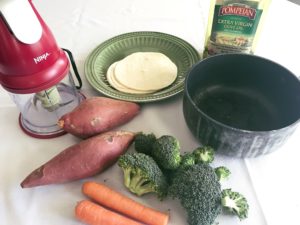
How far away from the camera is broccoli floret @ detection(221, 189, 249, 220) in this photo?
612mm

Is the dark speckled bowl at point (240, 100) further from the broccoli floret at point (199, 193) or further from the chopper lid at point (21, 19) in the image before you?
the chopper lid at point (21, 19)

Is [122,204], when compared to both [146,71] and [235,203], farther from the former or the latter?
[146,71]

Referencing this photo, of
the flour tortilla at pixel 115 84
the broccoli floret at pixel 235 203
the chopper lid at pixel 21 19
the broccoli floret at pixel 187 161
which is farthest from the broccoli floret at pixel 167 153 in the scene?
the chopper lid at pixel 21 19

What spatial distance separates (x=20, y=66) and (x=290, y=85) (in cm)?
67

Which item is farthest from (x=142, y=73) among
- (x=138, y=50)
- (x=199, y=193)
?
(x=199, y=193)

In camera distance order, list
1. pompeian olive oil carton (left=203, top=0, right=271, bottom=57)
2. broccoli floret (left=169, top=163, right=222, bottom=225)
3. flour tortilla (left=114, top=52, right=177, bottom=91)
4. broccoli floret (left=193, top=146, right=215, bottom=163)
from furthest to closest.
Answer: flour tortilla (left=114, top=52, right=177, bottom=91) < pompeian olive oil carton (left=203, top=0, right=271, bottom=57) < broccoli floret (left=193, top=146, right=215, bottom=163) < broccoli floret (left=169, top=163, right=222, bottom=225)

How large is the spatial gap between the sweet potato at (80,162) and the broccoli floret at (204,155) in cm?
19

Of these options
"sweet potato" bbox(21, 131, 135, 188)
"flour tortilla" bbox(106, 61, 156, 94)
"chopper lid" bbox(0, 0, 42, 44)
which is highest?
"chopper lid" bbox(0, 0, 42, 44)

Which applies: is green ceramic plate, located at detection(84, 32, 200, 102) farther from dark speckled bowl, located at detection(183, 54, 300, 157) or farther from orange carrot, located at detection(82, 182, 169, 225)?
orange carrot, located at detection(82, 182, 169, 225)

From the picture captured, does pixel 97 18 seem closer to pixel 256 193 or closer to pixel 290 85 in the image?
pixel 290 85

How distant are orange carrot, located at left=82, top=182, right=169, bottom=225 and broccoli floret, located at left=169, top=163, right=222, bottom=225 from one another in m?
0.06

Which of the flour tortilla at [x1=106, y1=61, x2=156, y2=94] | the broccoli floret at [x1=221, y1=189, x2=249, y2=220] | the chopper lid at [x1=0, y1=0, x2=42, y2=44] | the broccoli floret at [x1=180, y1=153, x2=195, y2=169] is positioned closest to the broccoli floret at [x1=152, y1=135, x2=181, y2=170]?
the broccoli floret at [x1=180, y1=153, x2=195, y2=169]

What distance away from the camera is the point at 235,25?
83cm

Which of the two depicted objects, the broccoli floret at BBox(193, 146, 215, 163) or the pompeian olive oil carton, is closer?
the broccoli floret at BBox(193, 146, 215, 163)
